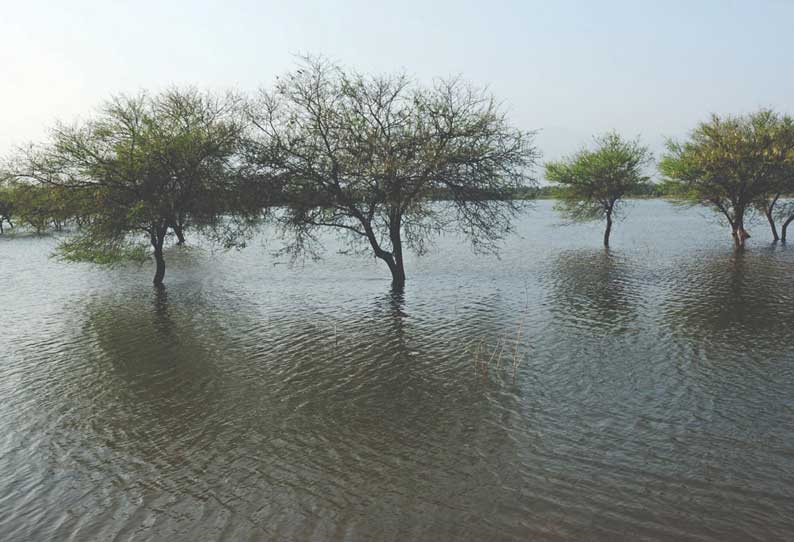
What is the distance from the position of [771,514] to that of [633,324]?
1245 cm

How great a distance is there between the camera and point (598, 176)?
151ft

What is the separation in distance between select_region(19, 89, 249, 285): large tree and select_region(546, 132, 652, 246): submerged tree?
94.5 ft

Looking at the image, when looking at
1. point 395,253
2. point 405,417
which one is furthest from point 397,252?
point 405,417

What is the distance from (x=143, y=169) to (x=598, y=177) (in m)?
34.3

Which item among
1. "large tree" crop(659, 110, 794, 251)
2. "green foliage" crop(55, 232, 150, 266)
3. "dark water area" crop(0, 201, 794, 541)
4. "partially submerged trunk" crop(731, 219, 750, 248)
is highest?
"large tree" crop(659, 110, 794, 251)

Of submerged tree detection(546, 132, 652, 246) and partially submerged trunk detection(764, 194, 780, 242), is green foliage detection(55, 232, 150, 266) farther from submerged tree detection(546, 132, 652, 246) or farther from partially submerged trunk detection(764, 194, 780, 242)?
partially submerged trunk detection(764, 194, 780, 242)

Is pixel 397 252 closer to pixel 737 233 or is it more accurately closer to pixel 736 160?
pixel 736 160

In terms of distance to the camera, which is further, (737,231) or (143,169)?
(737,231)

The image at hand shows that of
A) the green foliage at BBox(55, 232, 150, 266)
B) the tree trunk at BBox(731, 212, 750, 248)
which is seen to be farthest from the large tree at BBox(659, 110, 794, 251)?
the green foliage at BBox(55, 232, 150, 266)

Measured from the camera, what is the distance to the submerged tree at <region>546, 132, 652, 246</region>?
4556 cm

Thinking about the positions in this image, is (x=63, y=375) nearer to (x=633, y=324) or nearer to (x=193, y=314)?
(x=193, y=314)

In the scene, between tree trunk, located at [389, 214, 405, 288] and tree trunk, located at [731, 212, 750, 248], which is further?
tree trunk, located at [731, 212, 750, 248]

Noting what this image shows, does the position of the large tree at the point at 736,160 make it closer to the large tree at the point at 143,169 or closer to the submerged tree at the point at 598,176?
the submerged tree at the point at 598,176

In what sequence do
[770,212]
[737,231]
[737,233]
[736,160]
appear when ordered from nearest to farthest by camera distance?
1. [736,160]
2. [737,233]
3. [737,231]
4. [770,212]
